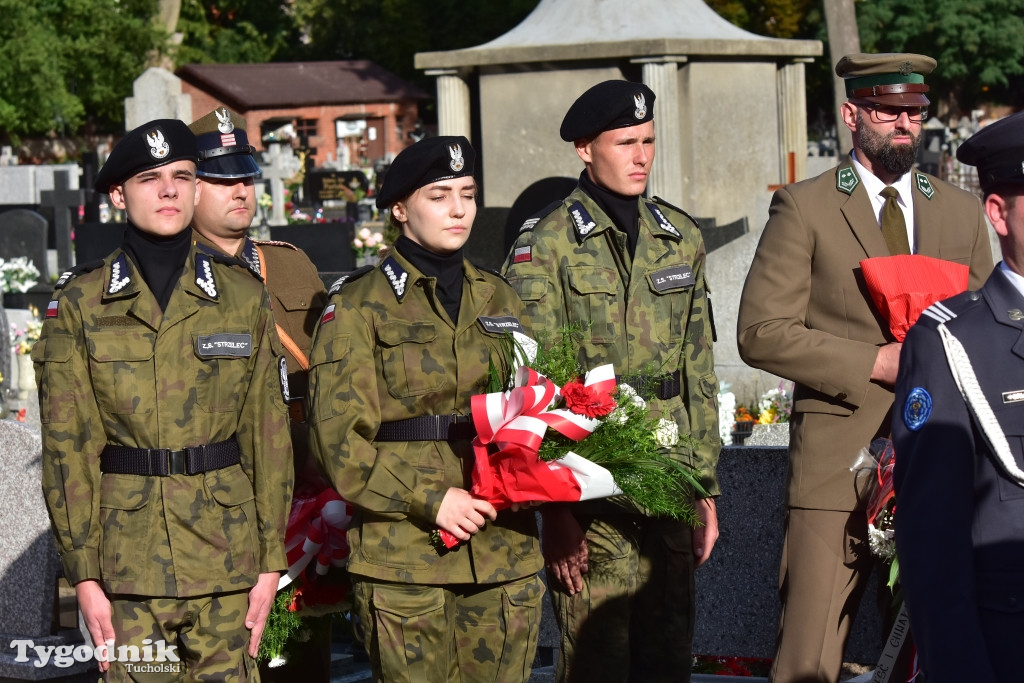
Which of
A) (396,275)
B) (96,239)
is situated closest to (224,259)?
(396,275)

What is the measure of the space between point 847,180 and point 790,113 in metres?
8.80

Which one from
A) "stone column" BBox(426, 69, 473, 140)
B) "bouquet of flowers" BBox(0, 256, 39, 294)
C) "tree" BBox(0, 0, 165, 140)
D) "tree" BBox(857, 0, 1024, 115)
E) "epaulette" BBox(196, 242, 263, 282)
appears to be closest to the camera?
"epaulette" BBox(196, 242, 263, 282)

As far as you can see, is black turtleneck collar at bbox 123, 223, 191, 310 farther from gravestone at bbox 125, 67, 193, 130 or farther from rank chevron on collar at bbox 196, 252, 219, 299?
gravestone at bbox 125, 67, 193, 130

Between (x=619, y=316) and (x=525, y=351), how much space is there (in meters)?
0.54

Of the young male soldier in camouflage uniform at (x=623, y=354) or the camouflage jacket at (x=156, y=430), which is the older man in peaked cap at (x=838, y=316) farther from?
the camouflage jacket at (x=156, y=430)

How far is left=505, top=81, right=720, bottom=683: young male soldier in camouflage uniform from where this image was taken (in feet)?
14.8

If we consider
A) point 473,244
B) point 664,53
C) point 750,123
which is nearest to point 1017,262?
point 473,244

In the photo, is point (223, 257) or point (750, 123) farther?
point (750, 123)

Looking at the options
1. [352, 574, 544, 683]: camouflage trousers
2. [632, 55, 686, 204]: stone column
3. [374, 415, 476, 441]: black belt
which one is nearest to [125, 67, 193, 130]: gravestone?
[632, 55, 686, 204]: stone column

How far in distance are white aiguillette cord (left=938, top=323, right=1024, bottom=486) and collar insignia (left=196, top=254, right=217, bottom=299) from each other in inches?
87.1

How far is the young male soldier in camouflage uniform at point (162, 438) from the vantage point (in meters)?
3.93

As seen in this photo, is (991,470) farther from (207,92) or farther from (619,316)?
(207,92)

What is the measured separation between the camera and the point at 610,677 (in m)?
4.50

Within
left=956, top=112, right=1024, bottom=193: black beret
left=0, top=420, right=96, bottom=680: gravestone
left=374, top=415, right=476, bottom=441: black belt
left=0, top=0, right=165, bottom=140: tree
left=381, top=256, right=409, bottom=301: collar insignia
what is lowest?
left=0, top=420, right=96, bottom=680: gravestone
